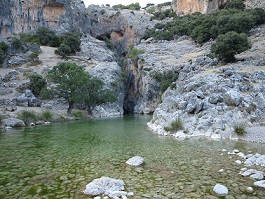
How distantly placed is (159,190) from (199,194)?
1.46 meters

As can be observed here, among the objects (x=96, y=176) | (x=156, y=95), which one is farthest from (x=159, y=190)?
(x=156, y=95)

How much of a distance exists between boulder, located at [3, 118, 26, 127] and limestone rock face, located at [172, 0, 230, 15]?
84842 millimetres

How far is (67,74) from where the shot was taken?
53.0 m

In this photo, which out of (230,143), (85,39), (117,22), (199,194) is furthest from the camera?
(117,22)

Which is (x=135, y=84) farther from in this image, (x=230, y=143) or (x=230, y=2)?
(x=230, y=143)

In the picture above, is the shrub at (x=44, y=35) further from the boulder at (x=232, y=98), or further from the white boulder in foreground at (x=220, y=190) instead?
the white boulder in foreground at (x=220, y=190)

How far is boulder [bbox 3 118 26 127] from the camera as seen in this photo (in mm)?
34325

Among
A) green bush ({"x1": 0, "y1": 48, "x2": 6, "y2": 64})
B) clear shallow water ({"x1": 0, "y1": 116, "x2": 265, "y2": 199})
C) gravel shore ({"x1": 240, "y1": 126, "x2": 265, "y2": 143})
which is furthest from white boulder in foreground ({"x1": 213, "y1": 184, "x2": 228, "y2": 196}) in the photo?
green bush ({"x1": 0, "y1": 48, "x2": 6, "y2": 64})

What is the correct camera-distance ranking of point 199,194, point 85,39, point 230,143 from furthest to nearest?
point 85,39
point 230,143
point 199,194

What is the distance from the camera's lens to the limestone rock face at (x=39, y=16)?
80438 mm

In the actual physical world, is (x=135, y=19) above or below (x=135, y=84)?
above

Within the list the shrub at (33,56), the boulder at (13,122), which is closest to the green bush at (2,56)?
the shrub at (33,56)

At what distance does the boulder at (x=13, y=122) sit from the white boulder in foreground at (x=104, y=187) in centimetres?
2986

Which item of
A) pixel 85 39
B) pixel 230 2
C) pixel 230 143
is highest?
pixel 230 2
